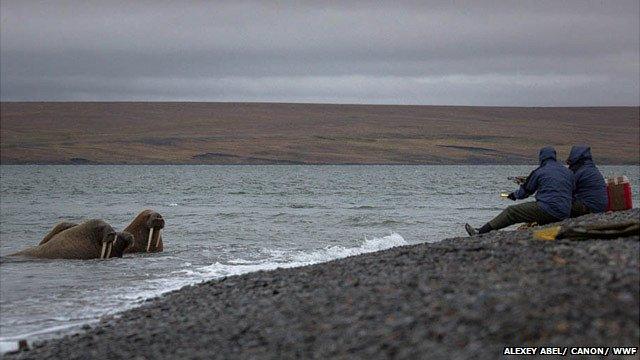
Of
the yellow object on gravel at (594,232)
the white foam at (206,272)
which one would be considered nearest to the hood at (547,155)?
the yellow object on gravel at (594,232)

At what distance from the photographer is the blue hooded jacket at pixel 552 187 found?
14062mm

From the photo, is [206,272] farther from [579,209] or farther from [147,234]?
[579,209]

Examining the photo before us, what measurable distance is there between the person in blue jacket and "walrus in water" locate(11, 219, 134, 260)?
7.85 meters


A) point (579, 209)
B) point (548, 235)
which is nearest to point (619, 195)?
point (579, 209)

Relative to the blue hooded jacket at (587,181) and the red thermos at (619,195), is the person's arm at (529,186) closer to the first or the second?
the blue hooded jacket at (587,181)

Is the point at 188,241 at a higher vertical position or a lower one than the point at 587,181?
lower

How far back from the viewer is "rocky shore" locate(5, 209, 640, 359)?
6.10 m

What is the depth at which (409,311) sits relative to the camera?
A: 699cm

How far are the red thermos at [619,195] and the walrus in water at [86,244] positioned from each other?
9.38 m

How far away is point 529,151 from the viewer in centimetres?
15312

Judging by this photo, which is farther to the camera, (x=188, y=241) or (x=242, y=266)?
(x=188, y=241)

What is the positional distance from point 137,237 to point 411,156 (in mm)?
137065

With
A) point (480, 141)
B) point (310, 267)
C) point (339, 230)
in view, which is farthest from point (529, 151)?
point (310, 267)

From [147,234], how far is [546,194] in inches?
343
